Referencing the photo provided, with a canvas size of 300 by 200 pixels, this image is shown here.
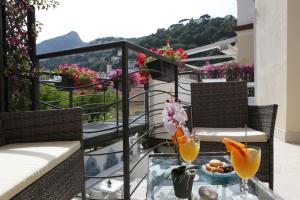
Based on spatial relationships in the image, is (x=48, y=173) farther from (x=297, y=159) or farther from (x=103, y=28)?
(x=103, y=28)

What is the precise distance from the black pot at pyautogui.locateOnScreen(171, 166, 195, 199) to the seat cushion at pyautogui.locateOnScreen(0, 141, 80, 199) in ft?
1.88

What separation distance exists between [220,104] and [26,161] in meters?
2.07

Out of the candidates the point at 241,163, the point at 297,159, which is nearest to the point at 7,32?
the point at 241,163

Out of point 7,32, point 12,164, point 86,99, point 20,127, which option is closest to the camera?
point 12,164

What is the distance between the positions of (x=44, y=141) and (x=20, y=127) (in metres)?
0.16

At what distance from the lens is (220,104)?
3.03 m

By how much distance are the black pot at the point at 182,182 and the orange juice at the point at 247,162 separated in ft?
0.65

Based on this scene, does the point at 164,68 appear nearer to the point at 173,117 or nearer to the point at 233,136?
the point at 233,136

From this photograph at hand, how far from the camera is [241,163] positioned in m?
1.24

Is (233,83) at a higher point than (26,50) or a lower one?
lower

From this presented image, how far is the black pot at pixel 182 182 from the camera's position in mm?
1201

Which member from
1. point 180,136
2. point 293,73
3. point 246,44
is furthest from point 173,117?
point 246,44

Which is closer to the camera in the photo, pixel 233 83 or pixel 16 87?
pixel 16 87

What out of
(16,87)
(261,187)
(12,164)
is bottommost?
(261,187)
